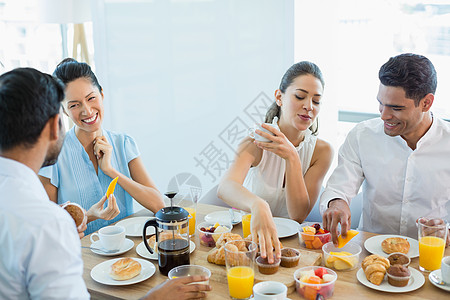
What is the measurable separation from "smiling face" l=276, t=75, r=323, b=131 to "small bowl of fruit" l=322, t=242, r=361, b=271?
724 mm

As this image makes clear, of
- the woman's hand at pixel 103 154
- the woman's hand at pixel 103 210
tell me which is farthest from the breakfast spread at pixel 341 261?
the woman's hand at pixel 103 154

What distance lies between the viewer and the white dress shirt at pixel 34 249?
1011mm

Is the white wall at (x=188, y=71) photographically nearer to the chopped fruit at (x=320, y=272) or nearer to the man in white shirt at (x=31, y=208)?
the chopped fruit at (x=320, y=272)

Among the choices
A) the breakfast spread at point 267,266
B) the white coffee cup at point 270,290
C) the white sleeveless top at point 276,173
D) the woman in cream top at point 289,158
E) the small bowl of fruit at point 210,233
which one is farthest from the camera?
the white sleeveless top at point 276,173

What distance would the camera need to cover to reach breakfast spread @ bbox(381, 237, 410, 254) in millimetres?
1616

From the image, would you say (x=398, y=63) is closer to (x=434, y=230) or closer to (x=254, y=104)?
(x=434, y=230)

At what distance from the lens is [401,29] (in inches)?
154

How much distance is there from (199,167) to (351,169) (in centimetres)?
182

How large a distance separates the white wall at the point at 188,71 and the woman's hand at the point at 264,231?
183 centimetres

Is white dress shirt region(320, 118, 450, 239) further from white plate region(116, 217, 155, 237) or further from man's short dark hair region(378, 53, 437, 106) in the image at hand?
white plate region(116, 217, 155, 237)

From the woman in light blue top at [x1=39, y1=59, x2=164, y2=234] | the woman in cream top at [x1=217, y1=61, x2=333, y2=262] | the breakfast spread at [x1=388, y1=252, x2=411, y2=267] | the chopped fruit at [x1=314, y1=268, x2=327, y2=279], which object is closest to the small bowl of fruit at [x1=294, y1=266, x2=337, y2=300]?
the chopped fruit at [x1=314, y1=268, x2=327, y2=279]

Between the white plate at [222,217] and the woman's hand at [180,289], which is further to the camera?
the white plate at [222,217]

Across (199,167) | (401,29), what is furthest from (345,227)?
(401,29)

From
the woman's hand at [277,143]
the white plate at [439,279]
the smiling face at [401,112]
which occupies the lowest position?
the white plate at [439,279]
